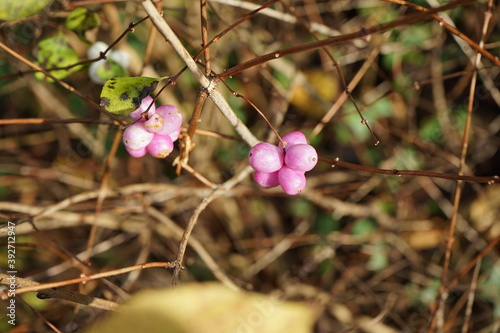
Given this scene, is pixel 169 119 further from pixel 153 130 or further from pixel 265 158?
pixel 265 158

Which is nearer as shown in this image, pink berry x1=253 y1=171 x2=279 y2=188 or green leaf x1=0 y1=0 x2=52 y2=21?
pink berry x1=253 y1=171 x2=279 y2=188

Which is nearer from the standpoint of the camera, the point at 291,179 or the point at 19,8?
the point at 291,179

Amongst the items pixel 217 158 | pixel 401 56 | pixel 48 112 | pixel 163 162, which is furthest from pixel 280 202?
pixel 48 112

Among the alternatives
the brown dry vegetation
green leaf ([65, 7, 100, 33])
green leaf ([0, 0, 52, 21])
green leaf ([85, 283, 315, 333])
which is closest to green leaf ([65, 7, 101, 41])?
green leaf ([65, 7, 100, 33])

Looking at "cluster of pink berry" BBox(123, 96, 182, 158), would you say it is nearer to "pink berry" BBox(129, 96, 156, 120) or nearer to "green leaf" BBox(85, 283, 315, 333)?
"pink berry" BBox(129, 96, 156, 120)

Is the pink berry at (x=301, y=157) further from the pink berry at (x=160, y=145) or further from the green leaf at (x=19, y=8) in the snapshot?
the green leaf at (x=19, y=8)

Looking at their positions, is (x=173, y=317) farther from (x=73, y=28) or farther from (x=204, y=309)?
(x=73, y=28)

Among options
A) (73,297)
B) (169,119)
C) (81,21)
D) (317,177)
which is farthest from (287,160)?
(317,177)
